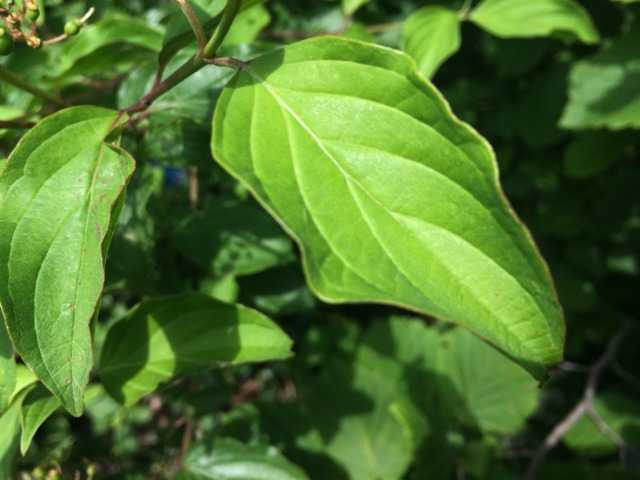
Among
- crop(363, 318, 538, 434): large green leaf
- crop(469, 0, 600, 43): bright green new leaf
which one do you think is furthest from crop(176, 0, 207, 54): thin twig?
crop(363, 318, 538, 434): large green leaf

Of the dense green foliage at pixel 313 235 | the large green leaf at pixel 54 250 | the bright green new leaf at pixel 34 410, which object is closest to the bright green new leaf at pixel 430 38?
the dense green foliage at pixel 313 235

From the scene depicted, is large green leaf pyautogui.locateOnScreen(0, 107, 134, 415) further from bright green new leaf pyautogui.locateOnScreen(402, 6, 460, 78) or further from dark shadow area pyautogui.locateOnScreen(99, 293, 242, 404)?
bright green new leaf pyautogui.locateOnScreen(402, 6, 460, 78)

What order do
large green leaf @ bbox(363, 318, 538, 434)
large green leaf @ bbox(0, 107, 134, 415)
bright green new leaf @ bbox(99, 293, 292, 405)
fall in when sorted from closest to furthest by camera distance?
large green leaf @ bbox(0, 107, 134, 415) → bright green new leaf @ bbox(99, 293, 292, 405) → large green leaf @ bbox(363, 318, 538, 434)

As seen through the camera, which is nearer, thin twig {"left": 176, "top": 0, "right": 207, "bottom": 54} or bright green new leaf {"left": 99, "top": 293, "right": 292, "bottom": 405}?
thin twig {"left": 176, "top": 0, "right": 207, "bottom": 54}

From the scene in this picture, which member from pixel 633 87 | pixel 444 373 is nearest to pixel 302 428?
pixel 444 373

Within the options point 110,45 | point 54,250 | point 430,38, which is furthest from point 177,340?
point 430,38

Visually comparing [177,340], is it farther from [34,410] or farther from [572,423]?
[572,423]

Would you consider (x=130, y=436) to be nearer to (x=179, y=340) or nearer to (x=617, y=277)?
(x=179, y=340)
